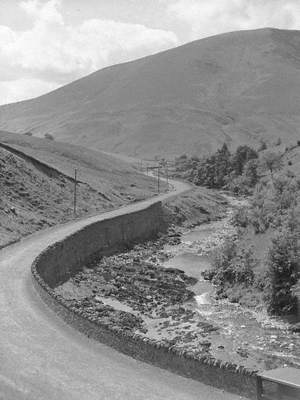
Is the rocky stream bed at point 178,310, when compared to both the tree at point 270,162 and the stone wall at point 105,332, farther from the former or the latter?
the tree at point 270,162

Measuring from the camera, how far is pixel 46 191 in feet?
281

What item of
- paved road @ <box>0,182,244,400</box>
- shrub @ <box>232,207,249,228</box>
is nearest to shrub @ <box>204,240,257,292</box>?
shrub @ <box>232,207,249,228</box>

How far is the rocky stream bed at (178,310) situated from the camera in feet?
130

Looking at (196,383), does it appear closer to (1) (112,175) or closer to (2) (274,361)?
(2) (274,361)

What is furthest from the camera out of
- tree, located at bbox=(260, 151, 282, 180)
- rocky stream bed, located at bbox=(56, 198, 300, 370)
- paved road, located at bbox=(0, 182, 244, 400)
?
tree, located at bbox=(260, 151, 282, 180)

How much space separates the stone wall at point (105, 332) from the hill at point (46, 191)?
564cm

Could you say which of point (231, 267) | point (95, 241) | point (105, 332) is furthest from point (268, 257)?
point (95, 241)

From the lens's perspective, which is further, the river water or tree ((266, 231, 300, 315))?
tree ((266, 231, 300, 315))

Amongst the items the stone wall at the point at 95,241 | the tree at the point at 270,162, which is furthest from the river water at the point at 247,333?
the tree at the point at 270,162

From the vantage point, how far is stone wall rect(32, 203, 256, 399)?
2423 cm

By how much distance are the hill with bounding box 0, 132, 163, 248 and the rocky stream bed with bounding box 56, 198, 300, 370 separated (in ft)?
30.9

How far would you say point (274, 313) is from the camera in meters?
46.6

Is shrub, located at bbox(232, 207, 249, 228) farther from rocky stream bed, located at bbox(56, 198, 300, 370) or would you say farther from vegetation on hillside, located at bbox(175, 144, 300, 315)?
rocky stream bed, located at bbox(56, 198, 300, 370)

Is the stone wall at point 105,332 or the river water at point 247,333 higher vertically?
the stone wall at point 105,332
